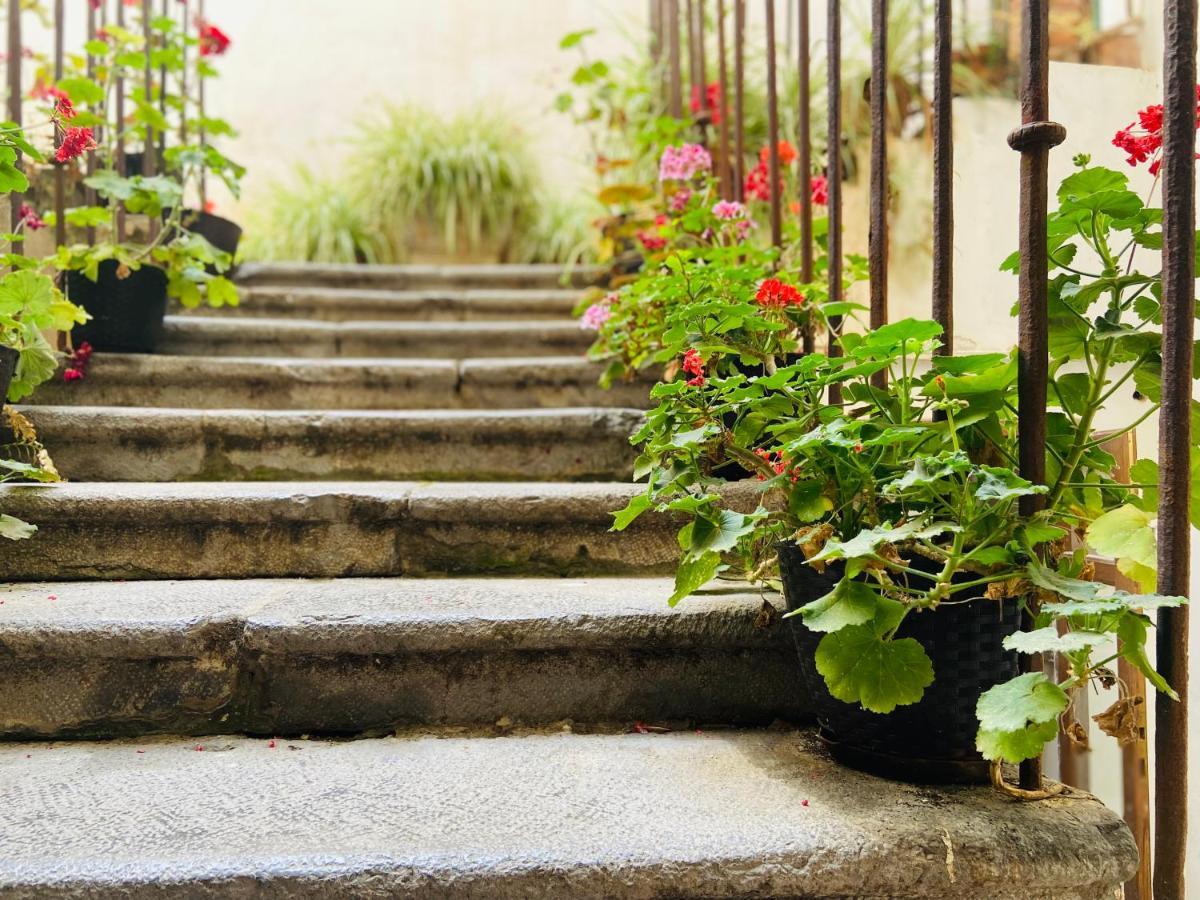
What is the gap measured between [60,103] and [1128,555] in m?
1.43

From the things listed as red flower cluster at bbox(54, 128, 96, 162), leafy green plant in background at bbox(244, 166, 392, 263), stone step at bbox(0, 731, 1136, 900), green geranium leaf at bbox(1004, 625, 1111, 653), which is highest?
leafy green plant in background at bbox(244, 166, 392, 263)

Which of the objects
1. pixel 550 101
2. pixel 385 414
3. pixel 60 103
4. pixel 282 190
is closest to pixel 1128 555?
pixel 385 414

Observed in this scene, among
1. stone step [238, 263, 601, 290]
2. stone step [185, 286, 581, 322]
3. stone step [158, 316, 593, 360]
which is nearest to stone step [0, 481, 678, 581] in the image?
stone step [158, 316, 593, 360]

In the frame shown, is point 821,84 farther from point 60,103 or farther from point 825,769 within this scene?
point 825,769

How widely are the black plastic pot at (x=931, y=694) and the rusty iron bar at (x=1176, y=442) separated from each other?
0.13 meters

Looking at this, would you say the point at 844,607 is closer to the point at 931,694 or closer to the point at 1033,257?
the point at 931,694

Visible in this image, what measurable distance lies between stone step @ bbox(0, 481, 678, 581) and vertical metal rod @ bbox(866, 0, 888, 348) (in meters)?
0.47

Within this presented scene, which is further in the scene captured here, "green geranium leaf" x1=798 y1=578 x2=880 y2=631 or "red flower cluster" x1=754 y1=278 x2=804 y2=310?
"red flower cluster" x1=754 y1=278 x2=804 y2=310

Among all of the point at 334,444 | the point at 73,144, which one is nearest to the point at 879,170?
the point at 334,444

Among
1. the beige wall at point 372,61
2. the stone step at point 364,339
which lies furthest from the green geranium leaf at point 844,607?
the beige wall at point 372,61

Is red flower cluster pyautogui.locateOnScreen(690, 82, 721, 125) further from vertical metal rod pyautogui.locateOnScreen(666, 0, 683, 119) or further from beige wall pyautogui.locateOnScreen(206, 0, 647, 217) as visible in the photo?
beige wall pyautogui.locateOnScreen(206, 0, 647, 217)

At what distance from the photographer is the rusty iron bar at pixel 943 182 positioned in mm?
938

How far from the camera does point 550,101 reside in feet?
14.4

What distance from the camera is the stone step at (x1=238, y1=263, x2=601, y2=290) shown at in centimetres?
274
